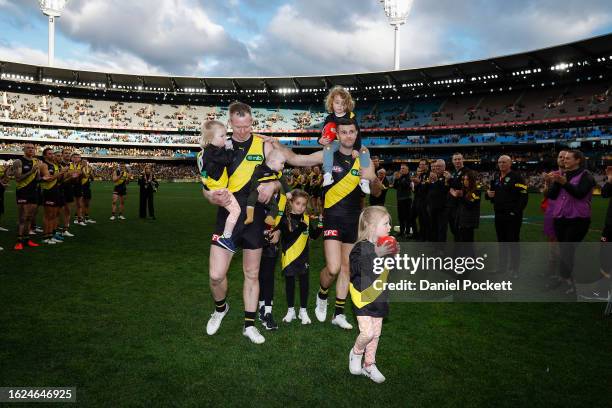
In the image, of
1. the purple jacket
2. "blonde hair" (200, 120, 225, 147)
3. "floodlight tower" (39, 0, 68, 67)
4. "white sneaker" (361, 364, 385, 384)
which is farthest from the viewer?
"floodlight tower" (39, 0, 68, 67)

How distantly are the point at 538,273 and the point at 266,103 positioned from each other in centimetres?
6401

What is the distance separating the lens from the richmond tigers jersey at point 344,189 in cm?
462

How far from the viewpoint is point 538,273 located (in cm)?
797

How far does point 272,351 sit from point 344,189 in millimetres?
1932

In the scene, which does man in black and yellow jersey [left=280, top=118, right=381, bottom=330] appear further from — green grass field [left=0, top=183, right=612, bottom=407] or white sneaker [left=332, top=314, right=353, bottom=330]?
green grass field [left=0, top=183, right=612, bottom=407]

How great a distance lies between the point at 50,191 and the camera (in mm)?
9906

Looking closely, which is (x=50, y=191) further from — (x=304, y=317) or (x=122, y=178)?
(x=304, y=317)

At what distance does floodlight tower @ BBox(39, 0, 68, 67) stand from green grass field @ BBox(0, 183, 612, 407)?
65.2 meters

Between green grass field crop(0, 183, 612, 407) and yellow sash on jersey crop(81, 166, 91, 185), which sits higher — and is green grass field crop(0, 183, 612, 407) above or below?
below

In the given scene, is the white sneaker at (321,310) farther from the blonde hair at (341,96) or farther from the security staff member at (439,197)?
the security staff member at (439,197)

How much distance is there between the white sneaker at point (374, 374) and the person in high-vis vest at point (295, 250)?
59.0 inches

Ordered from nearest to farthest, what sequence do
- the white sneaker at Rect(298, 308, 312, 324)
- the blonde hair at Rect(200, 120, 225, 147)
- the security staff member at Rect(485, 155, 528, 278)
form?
1. the blonde hair at Rect(200, 120, 225, 147)
2. the white sneaker at Rect(298, 308, 312, 324)
3. the security staff member at Rect(485, 155, 528, 278)

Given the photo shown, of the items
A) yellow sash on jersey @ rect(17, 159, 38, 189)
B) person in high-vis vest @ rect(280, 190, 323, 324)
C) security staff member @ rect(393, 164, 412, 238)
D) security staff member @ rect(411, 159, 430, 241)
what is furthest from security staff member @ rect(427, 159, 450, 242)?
yellow sash on jersey @ rect(17, 159, 38, 189)

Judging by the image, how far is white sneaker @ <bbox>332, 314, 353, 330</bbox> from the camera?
15.9 feet
